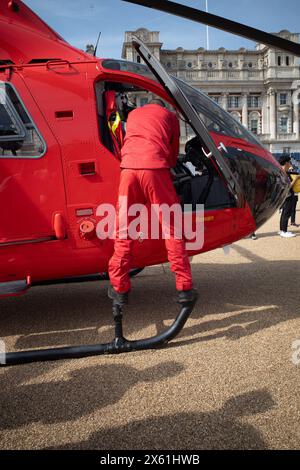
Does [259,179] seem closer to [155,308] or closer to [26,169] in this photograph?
[155,308]

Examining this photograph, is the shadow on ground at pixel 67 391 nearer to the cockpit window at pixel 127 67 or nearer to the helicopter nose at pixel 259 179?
→ the helicopter nose at pixel 259 179

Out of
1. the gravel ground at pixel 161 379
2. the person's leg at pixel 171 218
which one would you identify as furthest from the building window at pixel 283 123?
the person's leg at pixel 171 218

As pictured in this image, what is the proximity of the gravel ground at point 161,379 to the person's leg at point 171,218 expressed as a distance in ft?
1.87

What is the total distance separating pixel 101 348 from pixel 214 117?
7.84 feet

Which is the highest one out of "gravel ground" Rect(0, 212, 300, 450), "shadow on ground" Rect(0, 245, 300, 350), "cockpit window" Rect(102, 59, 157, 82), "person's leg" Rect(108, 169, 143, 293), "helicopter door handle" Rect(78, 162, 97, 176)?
"cockpit window" Rect(102, 59, 157, 82)

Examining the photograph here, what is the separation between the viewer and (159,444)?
1.78 m

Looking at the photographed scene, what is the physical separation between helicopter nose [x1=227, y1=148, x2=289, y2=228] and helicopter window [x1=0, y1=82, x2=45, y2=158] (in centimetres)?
175

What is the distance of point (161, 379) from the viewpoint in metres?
2.39

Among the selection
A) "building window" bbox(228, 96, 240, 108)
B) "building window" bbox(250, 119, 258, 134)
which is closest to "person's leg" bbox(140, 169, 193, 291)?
"building window" bbox(250, 119, 258, 134)

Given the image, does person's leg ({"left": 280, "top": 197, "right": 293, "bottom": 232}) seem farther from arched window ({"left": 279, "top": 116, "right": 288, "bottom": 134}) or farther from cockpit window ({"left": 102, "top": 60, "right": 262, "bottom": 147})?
arched window ({"left": 279, "top": 116, "right": 288, "bottom": 134})

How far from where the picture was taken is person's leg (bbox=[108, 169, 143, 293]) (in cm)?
282

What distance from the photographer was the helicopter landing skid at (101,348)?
2.65 m

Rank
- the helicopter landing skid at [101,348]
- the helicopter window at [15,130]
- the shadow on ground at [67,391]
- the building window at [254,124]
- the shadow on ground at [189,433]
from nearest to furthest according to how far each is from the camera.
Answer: the shadow on ground at [189,433]
the shadow on ground at [67,391]
the helicopter landing skid at [101,348]
the helicopter window at [15,130]
the building window at [254,124]

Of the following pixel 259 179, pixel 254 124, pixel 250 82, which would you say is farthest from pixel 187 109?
pixel 250 82
